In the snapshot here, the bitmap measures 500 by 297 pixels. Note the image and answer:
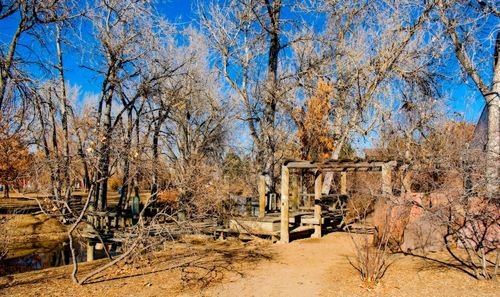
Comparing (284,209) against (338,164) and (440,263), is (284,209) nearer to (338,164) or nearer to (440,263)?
(338,164)

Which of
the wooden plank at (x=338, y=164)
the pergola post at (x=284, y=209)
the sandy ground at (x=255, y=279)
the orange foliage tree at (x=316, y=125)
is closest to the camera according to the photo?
the sandy ground at (x=255, y=279)

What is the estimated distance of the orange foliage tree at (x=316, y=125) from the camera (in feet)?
69.9

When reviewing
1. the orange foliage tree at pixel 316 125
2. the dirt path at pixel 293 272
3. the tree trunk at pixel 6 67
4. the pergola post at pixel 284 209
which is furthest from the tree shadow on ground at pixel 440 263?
the orange foliage tree at pixel 316 125

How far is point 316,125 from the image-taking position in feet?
70.0

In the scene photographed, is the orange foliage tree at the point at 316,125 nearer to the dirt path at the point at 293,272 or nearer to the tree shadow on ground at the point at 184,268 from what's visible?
the dirt path at the point at 293,272

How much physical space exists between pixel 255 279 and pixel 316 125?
1481 centimetres

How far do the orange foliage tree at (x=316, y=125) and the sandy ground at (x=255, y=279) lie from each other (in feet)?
39.6

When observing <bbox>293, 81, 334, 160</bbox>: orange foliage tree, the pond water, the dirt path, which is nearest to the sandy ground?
the dirt path

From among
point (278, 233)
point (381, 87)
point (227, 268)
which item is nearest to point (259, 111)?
point (381, 87)

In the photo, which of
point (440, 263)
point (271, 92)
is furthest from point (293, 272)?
point (271, 92)

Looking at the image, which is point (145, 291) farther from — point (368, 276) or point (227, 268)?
point (368, 276)

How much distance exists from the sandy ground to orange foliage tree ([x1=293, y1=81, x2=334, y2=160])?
39.6 ft

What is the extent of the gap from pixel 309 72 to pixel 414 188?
21.4ft

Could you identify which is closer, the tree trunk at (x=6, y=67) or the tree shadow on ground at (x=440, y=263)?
the tree shadow on ground at (x=440, y=263)
